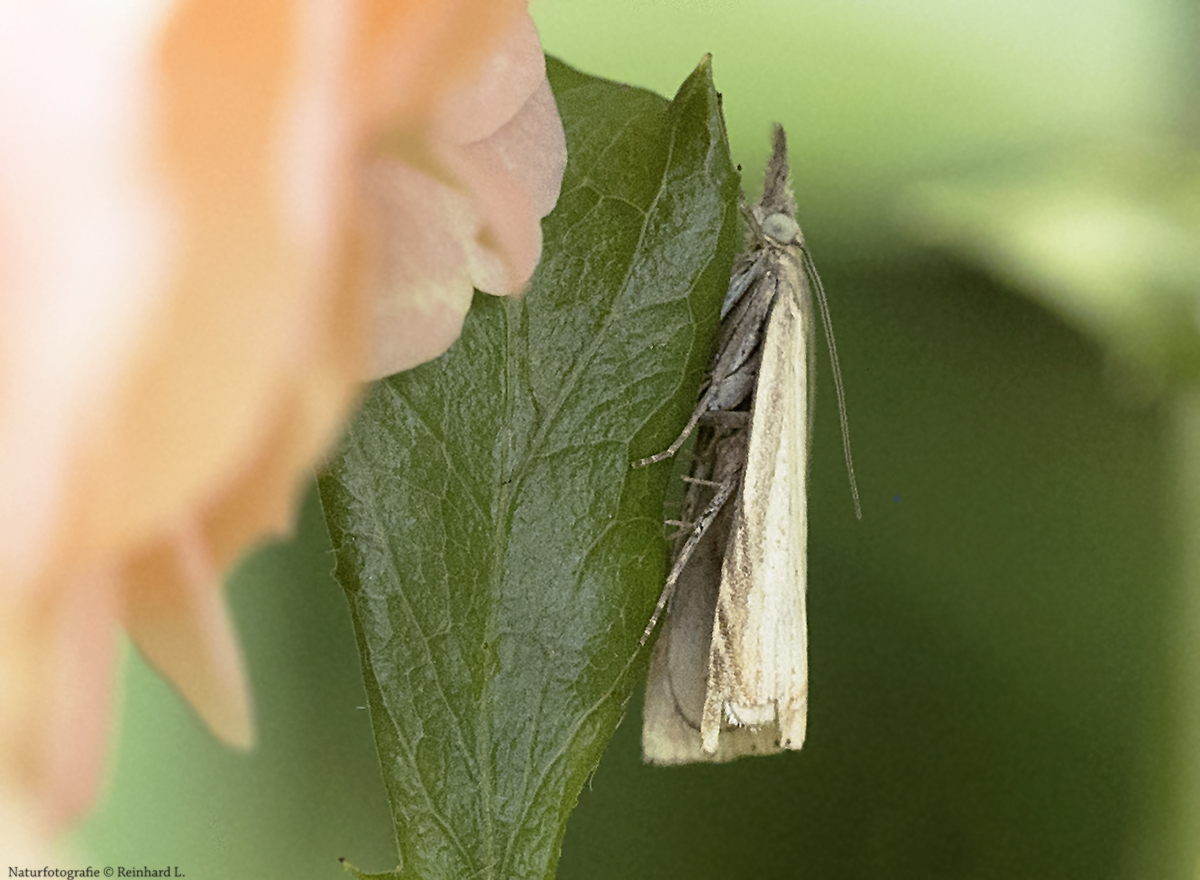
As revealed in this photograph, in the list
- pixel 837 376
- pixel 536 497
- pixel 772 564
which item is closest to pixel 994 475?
pixel 837 376

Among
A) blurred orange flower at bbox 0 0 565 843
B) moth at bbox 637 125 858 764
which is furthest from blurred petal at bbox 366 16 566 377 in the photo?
moth at bbox 637 125 858 764

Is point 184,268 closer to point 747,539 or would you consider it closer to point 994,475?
point 747,539

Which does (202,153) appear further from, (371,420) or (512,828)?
(512,828)

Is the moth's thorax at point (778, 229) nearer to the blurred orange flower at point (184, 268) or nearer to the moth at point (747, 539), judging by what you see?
the moth at point (747, 539)

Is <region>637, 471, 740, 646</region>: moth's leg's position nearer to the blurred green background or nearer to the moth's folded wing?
the moth's folded wing

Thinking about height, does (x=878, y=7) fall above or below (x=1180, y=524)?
above

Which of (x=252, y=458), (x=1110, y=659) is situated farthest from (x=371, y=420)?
(x=1110, y=659)

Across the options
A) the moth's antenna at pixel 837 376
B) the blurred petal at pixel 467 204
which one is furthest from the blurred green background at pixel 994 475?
the blurred petal at pixel 467 204
